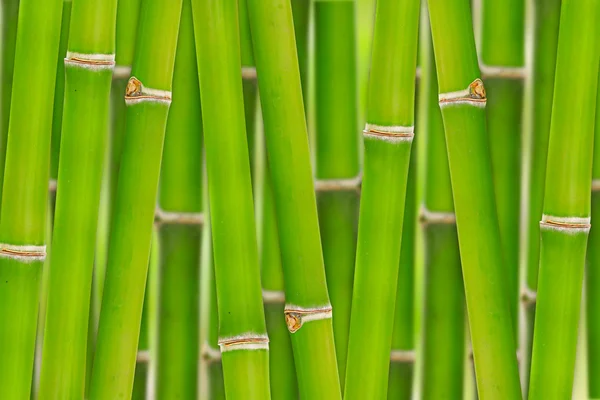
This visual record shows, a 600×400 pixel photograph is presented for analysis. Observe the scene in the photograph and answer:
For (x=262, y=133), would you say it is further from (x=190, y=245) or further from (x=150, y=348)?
(x=150, y=348)

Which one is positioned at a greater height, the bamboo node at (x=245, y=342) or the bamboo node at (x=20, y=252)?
the bamboo node at (x=20, y=252)

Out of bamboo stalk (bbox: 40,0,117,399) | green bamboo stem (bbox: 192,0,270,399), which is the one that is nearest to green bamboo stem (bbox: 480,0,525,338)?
green bamboo stem (bbox: 192,0,270,399)

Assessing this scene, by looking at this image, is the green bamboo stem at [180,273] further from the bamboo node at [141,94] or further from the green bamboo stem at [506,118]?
the green bamboo stem at [506,118]

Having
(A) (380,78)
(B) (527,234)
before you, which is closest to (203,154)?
(A) (380,78)

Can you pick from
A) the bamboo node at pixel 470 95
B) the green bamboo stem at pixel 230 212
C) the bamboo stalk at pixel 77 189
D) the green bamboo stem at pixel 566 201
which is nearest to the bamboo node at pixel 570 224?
the green bamboo stem at pixel 566 201

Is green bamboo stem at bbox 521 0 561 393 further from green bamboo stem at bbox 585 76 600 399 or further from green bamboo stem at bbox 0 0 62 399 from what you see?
green bamboo stem at bbox 0 0 62 399

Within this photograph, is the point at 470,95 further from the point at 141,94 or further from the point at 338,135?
the point at 141,94

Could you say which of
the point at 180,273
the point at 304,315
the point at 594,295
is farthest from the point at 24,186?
the point at 594,295
